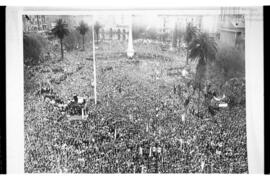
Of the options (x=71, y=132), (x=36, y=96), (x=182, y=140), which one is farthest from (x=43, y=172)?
(x=182, y=140)

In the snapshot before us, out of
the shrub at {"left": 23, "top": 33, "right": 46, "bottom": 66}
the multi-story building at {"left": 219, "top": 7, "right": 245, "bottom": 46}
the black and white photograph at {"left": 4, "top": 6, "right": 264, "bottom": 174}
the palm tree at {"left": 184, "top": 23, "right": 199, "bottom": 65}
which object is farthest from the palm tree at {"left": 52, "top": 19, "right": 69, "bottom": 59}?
the multi-story building at {"left": 219, "top": 7, "right": 245, "bottom": 46}

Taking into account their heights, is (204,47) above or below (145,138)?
above

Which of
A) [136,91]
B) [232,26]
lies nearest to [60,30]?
[136,91]

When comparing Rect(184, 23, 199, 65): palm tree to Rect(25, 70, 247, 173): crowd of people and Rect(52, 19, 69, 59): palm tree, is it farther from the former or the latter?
Rect(52, 19, 69, 59): palm tree

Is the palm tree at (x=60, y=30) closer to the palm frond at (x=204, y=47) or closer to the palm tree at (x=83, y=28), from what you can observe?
the palm tree at (x=83, y=28)

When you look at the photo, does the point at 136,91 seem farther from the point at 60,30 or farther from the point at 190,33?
the point at 60,30

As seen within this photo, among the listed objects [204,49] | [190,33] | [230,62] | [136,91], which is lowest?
[136,91]
